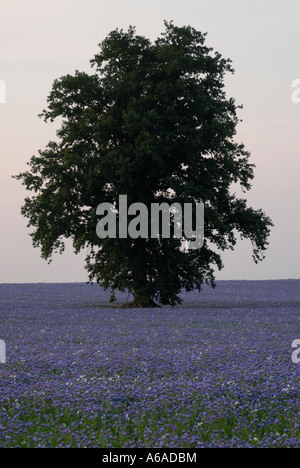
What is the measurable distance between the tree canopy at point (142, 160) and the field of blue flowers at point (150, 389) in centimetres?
1515

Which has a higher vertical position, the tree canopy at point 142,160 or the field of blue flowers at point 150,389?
the tree canopy at point 142,160

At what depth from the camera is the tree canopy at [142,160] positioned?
3981 cm

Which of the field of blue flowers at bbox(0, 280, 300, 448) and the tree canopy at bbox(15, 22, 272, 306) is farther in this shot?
the tree canopy at bbox(15, 22, 272, 306)

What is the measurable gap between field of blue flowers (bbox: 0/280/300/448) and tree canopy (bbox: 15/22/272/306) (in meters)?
15.1

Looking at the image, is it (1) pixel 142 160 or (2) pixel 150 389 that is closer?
(2) pixel 150 389

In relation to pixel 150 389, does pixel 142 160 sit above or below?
above

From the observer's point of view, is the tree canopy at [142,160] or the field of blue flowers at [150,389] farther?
the tree canopy at [142,160]

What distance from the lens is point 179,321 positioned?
30.3 m

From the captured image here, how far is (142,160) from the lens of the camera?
129 ft

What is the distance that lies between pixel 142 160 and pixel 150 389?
86.0 feet

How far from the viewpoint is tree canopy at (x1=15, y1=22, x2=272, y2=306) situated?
131 ft
